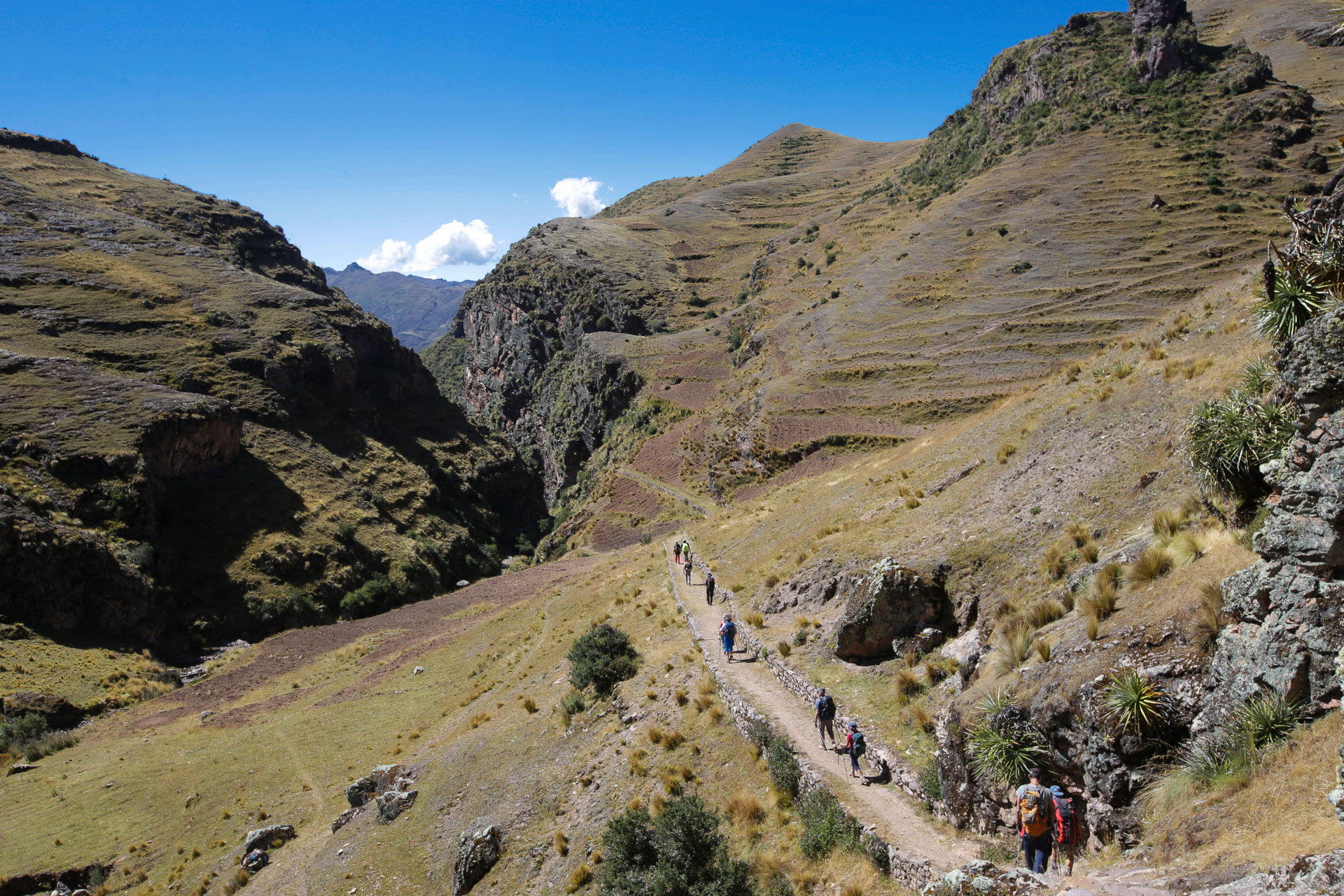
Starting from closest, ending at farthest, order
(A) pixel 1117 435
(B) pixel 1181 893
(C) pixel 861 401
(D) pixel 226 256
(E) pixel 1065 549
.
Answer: (B) pixel 1181 893
(E) pixel 1065 549
(A) pixel 1117 435
(C) pixel 861 401
(D) pixel 226 256

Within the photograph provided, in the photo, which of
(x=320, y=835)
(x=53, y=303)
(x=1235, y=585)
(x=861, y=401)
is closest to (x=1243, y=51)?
(x=861, y=401)

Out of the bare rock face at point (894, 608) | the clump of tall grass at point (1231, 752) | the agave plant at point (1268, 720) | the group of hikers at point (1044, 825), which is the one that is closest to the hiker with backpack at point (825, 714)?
the bare rock face at point (894, 608)

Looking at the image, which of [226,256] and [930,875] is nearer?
[930,875]

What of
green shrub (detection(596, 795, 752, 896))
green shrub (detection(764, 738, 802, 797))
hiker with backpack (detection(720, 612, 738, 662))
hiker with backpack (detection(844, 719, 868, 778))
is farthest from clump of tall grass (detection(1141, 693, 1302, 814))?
hiker with backpack (detection(720, 612, 738, 662))

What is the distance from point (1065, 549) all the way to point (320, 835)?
81.5 ft

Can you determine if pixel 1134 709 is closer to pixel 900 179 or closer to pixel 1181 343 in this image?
pixel 1181 343

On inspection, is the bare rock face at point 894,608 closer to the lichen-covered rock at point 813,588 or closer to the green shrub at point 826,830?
the lichen-covered rock at point 813,588

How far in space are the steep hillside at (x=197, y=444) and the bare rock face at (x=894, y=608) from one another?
5170 centimetres

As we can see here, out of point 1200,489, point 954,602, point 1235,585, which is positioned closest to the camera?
point 1235,585

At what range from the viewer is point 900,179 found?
387 feet

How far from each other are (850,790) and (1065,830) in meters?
4.51

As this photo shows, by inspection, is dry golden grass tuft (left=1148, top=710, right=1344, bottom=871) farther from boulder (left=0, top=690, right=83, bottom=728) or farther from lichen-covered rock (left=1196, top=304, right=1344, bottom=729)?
boulder (left=0, top=690, right=83, bottom=728)

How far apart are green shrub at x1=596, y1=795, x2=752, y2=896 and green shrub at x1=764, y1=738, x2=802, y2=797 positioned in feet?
4.99

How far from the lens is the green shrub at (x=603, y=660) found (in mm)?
23141
